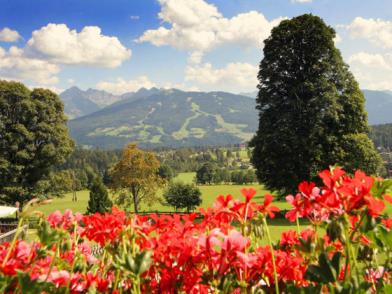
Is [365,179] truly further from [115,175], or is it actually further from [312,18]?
[115,175]

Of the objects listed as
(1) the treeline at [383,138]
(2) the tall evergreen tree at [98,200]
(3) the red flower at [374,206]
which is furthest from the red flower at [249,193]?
(1) the treeline at [383,138]

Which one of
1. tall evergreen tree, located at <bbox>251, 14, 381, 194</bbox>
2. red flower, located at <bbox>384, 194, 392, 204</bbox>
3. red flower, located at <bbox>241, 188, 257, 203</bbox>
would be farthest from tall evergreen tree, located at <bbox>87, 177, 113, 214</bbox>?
red flower, located at <bbox>384, 194, 392, 204</bbox>

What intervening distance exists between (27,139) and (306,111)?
2365 centimetres

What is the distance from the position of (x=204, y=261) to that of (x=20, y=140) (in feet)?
115

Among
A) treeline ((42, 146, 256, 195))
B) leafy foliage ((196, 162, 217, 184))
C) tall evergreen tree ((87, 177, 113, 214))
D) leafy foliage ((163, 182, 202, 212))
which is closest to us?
tall evergreen tree ((87, 177, 113, 214))

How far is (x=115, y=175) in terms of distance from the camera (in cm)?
3722

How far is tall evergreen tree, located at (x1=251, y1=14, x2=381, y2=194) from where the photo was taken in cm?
2584

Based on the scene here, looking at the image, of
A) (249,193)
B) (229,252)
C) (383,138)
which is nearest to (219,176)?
(383,138)

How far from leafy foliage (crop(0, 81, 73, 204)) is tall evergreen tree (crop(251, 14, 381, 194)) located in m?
18.6

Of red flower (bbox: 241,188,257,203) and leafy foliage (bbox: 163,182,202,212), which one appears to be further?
leafy foliage (bbox: 163,182,202,212)

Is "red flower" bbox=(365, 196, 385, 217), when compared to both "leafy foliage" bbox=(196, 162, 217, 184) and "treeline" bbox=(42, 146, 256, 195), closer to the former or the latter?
"treeline" bbox=(42, 146, 256, 195)

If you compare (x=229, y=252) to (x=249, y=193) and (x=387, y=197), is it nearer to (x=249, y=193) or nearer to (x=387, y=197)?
(x=249, y=193)

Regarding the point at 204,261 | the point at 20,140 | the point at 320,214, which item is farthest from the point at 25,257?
the point at 20,140

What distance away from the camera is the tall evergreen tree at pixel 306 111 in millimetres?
25844
